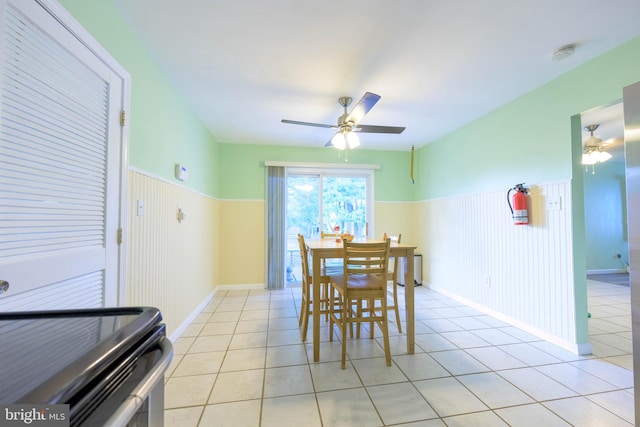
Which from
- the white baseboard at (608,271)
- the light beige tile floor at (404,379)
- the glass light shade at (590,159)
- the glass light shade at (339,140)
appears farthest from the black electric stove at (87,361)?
the white baseboard at (608,271)

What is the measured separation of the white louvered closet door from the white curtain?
2735mm

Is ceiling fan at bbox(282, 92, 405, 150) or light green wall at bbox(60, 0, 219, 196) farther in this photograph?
ceiling fan at bbox(282, 92, 405, 150)

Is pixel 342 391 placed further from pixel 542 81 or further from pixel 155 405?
pixel 542 81

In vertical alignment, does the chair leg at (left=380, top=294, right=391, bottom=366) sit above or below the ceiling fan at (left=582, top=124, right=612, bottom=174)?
below

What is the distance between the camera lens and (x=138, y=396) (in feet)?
1.70

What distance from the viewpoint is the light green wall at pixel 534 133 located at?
1931 mm

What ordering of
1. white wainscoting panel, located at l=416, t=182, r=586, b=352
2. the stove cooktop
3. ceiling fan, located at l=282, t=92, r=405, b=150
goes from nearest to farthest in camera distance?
1. the stove cooktop
2. white wainscoting panel, located at l=416, t=182, r=586, b=352
3. ceiling fan, located at l=282, t=92, r=405, b=150

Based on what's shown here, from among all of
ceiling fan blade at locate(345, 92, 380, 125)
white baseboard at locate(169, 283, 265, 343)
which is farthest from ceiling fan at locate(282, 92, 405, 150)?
white baseboard at locate(169, 283, 265, 343)

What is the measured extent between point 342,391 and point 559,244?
229 cm

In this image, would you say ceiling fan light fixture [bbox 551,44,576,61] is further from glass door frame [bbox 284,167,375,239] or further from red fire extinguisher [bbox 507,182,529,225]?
glass door frame [bbox 284,167,375,239]

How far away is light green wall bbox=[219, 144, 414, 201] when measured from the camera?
13.9ft

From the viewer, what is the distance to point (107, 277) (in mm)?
1495

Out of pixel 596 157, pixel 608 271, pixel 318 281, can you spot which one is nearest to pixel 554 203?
pixel 596 157

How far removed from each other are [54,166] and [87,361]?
3.82 ft
